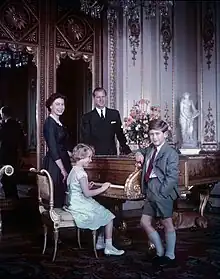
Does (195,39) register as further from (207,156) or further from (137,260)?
(137,260)

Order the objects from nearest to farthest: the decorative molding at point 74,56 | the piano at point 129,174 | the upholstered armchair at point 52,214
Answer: the piano at point 129,174, the upholstered armchair at point 52,214, the decorative molding at point 74,56

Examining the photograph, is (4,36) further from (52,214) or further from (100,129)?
(52,214)

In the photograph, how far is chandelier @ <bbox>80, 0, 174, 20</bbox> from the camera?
685cm

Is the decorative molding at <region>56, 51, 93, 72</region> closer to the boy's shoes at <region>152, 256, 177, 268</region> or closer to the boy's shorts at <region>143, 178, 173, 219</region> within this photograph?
the boy's shorts at <region>143, 178, 173, 219</region>

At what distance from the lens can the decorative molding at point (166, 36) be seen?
8.33 meters

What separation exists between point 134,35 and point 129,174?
4.30m

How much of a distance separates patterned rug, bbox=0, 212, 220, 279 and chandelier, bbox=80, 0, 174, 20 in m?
3.32

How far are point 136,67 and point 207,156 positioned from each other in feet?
10.9

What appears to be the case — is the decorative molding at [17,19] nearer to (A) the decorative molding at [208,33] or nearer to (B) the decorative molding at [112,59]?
(B) the decorative molding at [112,59]

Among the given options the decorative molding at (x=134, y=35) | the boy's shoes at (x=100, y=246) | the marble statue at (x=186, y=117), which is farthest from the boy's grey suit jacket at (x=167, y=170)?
the marble statue at (x=186, y=117)

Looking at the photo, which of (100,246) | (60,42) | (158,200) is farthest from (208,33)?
(158,200)

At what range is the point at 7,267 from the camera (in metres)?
3.94

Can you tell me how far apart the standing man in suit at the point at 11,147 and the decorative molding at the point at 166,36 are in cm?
295

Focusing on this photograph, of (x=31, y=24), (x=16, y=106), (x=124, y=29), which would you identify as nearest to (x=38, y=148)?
(x=16, y=106)
